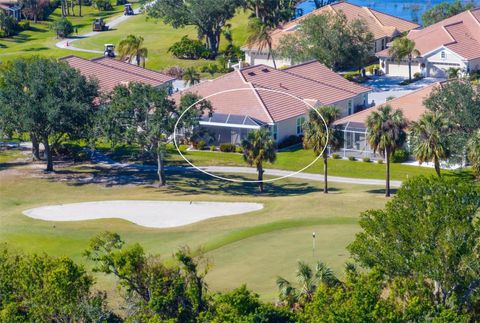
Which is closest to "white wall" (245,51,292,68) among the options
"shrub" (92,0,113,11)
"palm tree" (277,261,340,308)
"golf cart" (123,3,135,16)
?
"golf cart" (123,3,135,16)

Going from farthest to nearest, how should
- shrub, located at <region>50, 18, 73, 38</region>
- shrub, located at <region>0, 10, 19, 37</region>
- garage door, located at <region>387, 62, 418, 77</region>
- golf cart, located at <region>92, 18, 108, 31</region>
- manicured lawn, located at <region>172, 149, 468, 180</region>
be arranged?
1. golf cart, located at <region>92, 18, 108, 31</region>
2. shrub, located at <region>0, 10, 19, 37</region>
3. shrub, located at <region>50, 18, 73, 38</region>
4. garage door, located at <region>387, 62, 418, 77</region>
5. manicured lawn, located at <region>172, 149, 468, 180</region>

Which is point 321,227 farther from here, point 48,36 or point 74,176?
point 48,36

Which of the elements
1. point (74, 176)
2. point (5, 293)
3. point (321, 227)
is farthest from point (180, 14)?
point (5, 293)

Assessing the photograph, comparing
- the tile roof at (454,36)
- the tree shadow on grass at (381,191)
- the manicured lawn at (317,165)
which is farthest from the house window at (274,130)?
the tile roof at (454,36)

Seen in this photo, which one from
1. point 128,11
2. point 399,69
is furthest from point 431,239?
point 128,11

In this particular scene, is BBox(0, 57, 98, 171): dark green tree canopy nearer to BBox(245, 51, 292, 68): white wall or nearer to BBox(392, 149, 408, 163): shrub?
BBox(392, 149, 408, 163): shrub

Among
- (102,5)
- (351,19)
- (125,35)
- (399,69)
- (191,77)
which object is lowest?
(191,77)

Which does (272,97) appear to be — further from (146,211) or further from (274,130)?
(146,211)
